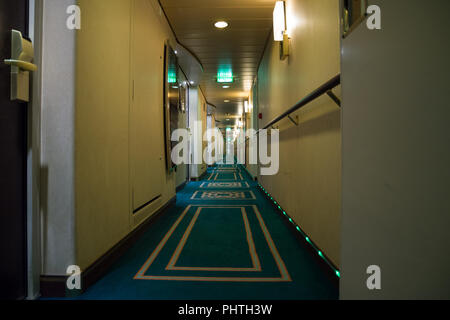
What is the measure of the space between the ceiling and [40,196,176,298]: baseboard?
3.27m

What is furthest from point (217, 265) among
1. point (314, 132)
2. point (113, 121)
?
point (113, 121)

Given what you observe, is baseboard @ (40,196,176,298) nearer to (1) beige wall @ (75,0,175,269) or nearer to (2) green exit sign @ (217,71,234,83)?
(1) beige wall @ (75,0,175,269)

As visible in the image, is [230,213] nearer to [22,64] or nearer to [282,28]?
[282,28]

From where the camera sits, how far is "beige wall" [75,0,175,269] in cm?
158

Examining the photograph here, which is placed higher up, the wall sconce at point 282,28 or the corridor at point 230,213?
the wall sconce at point 282,28

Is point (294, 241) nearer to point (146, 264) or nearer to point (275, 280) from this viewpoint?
point (275, 280)

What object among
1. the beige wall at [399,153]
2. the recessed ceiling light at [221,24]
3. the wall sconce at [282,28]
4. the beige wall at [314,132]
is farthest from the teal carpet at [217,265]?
the recessed ceiling light at [221,24]

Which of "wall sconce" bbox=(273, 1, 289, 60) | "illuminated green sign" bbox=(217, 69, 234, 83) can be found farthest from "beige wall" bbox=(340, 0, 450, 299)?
"illuminated green sign" bbox=(217, 69, 234, 83)

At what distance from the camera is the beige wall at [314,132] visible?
62.2 inches

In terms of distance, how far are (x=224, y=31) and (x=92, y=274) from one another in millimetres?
4196

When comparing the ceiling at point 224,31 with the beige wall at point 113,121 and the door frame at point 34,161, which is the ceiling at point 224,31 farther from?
Result: the door frame at point 34,161

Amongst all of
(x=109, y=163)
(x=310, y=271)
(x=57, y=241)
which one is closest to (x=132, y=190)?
(x=109, y=163)

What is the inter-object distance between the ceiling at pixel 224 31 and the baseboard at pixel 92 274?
10.7ft

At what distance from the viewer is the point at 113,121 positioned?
6.55ft
